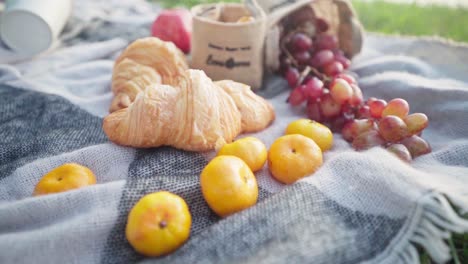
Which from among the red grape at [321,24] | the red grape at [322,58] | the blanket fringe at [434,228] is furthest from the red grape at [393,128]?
the red grape at [321,24]

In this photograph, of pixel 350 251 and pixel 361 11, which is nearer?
pixel 350 251

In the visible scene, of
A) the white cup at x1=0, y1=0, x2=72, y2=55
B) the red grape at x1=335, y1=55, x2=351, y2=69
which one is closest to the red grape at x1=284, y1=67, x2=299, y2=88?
the red grape at x1=335, y1=55, x2=351, y2=69

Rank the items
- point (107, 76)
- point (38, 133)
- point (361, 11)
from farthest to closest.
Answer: point (361, 11)
point (107, 76)
point (38, 133)

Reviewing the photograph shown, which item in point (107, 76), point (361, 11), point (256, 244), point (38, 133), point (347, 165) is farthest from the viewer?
point (361, 11)

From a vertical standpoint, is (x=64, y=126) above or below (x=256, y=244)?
below

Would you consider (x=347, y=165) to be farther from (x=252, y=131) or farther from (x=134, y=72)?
(x=134, y=72)

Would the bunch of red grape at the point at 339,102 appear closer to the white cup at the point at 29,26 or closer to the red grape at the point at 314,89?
the red grape at the point at 314,89

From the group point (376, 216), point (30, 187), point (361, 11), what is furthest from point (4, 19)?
point (361, 11)
